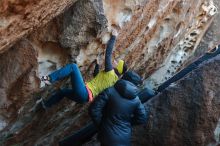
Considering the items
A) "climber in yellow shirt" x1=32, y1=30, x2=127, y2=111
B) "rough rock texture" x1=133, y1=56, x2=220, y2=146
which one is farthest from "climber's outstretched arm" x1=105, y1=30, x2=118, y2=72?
"rough rock texture" x1=133, y1=56, x2=220, y2=146

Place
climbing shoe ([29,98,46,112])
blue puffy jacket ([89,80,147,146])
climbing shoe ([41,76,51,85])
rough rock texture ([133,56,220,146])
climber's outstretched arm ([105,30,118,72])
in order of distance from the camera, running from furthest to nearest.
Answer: climbing shoe ([29,98,46,112]) < rough rock texture ([133,56,220,146]) < climber's outstretched arm ([105,30,118,72]) < climbing shoe ([41,76,51,85]) < blue puffy jacket ([89,80,147,146])

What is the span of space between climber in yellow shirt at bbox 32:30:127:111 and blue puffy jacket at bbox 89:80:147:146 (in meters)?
0.75

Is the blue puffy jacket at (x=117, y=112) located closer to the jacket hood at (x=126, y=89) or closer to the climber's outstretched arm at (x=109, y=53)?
the jacket hood at (x=126, y=89)

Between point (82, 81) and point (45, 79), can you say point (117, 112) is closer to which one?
point (82, 81)

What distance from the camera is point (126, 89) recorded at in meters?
6.82

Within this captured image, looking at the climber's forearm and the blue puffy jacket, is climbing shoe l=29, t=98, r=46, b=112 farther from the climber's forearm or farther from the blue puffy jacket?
the blue puffy jacket

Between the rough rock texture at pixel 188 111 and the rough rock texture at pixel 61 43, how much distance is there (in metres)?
1.59

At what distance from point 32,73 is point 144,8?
277 cm

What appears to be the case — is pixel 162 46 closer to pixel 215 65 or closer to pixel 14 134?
pixel 215 65

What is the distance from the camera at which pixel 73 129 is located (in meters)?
10.2

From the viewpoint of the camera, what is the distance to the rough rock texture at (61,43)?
6.31 meters

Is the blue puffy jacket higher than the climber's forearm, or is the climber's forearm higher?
the climber's forearm

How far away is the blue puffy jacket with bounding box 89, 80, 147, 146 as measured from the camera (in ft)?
22.8

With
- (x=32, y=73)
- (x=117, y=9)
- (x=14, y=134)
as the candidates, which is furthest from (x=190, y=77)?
(x=14, y=134)
